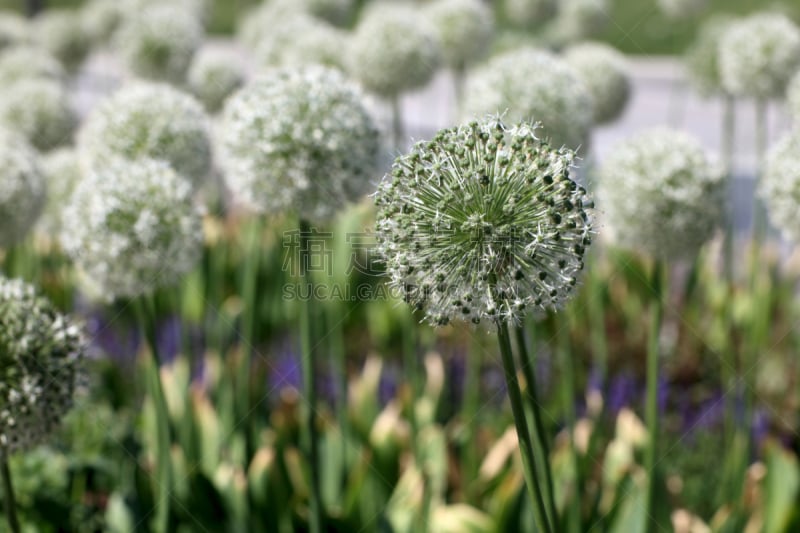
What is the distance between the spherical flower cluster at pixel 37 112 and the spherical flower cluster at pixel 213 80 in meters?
0.75

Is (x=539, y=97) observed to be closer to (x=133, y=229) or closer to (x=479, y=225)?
(x=133, y=229)

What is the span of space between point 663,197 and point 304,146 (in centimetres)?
125

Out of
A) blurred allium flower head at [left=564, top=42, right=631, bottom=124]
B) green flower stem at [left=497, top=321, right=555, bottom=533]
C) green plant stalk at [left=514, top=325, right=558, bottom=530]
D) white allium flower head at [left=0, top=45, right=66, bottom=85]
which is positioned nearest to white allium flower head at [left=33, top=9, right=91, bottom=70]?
white allium flower head at [left=0, top=45, right=66, bottom=85]

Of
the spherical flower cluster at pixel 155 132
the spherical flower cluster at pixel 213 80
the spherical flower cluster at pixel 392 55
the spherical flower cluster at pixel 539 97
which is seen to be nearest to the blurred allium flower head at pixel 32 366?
the spherical flower cluster at pixel 155 132

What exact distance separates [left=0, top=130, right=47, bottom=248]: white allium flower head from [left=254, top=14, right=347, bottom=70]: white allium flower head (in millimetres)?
1411

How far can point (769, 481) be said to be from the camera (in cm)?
356

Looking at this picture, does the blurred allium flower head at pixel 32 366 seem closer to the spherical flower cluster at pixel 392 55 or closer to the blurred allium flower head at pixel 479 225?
the blurred allium flower head at pixel 479 225

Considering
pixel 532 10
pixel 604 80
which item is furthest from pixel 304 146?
pixel 532 10

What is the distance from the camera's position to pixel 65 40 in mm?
7641

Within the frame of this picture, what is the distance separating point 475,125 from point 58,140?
3.96 m

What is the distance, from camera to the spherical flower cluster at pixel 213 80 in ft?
17.4

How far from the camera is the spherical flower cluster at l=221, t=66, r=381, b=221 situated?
9.81ft

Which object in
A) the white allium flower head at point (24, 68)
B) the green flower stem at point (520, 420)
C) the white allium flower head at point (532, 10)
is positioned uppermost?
the white allium flower head at point (532, 10)

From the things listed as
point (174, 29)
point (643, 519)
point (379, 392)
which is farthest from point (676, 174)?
point (174, 29)
